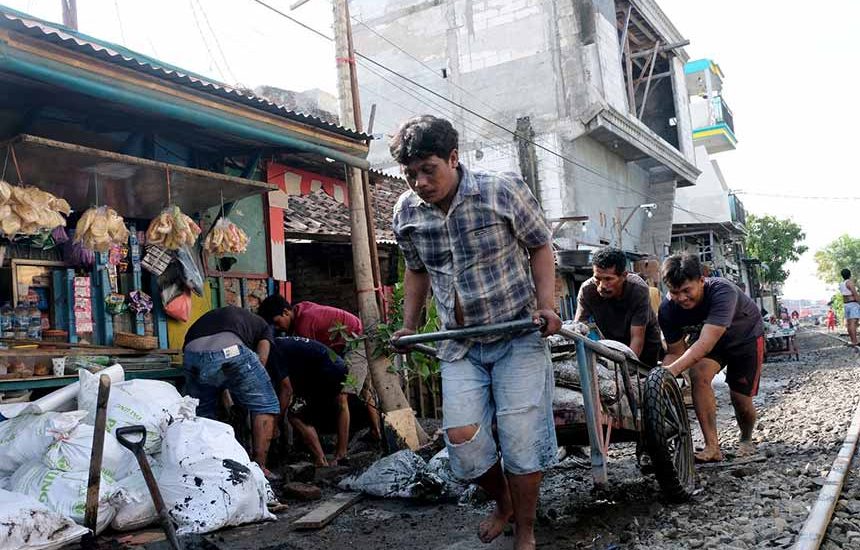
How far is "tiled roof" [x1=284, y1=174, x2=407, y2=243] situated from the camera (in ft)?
31.2

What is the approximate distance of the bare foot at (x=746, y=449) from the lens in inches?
211

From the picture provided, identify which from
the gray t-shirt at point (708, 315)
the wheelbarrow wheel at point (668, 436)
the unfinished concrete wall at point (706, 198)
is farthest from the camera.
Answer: the unfinished concrete wall at point (706, 198)

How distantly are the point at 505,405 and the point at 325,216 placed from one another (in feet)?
27.6

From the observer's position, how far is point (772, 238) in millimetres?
46469

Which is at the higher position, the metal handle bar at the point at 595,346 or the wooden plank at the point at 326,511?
the metal handle bar at the point at 595,346

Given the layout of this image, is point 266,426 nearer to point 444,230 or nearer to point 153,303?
point 153,303

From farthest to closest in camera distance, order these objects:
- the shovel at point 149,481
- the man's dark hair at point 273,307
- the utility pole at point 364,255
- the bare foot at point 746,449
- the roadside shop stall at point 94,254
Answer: the man's dark hair at point 273,307
the utility pole at point 364,255
the bare foot at point 746,449
the roadside shop stall at point 94,254
the shovel at point 149,481

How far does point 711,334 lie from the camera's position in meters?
4.80

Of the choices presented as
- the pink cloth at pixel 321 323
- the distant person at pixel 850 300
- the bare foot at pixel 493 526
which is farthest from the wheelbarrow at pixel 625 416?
the distant person at pixel 850 300

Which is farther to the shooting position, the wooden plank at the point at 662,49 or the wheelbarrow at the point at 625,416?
the wooden plank at the point at 662,49

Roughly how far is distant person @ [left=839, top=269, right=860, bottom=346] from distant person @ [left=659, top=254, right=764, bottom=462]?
33.9 feet

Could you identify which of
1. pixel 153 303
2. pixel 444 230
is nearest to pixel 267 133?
pixel 153 303

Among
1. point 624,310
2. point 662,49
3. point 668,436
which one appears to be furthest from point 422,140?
point 662,49

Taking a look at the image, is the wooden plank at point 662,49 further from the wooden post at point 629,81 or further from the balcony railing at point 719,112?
the balcony railing at point 719,112
